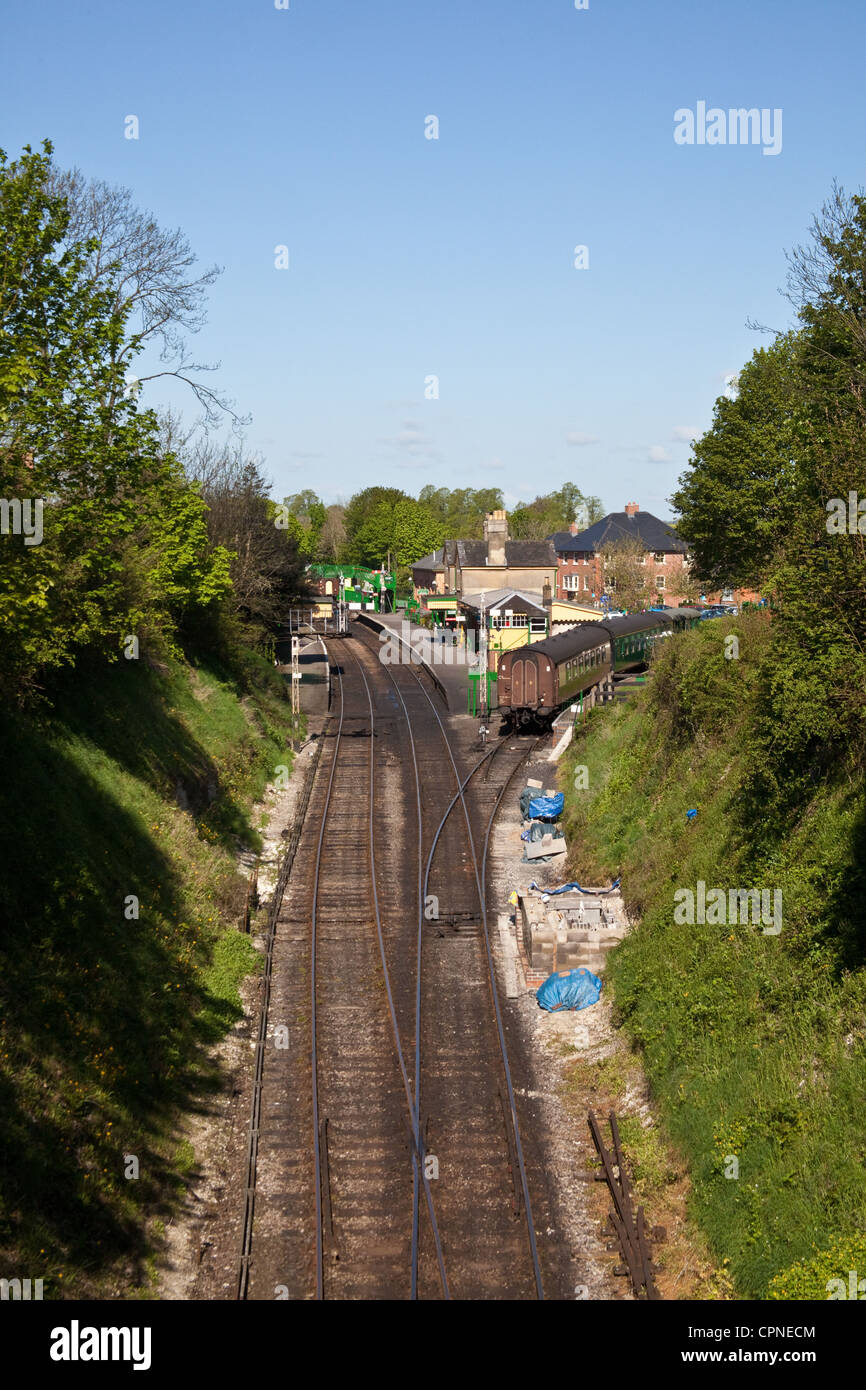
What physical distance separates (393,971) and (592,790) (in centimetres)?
1118

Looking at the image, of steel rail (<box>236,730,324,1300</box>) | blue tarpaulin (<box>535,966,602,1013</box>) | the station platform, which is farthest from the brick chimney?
blue tarpaulin (<box>535,966,602,1013</box>)

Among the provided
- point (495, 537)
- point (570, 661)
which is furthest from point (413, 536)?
point (570, 661)

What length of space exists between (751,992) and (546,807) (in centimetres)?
1427

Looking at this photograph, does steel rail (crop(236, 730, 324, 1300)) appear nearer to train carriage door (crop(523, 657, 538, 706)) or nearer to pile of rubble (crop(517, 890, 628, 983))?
pile of rubble (crop(517, 890, 628, 983))

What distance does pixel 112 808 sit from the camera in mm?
22453

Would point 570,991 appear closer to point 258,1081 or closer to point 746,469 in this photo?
point 258,1081

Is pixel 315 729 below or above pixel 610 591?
below

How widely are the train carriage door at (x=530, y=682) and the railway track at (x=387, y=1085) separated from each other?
9565 mm

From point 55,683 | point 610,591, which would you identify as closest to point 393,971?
point 55,683

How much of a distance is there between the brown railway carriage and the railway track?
9.72 meters

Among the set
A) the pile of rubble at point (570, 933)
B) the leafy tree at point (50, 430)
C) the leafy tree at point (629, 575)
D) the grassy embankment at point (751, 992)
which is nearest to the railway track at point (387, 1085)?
the pile of rubble at point (570, 933)

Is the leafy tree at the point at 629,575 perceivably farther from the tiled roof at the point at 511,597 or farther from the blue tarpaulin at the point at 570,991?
the blue tarpaulin at the point at 570,991

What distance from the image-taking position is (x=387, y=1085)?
17344 millimetres

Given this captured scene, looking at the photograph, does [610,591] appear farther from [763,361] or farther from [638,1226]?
[638,1226]
